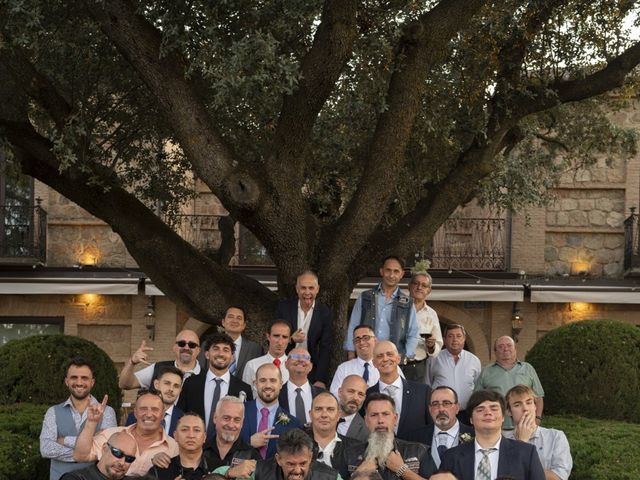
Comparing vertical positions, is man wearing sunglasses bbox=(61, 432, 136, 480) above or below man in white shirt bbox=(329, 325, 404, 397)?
below

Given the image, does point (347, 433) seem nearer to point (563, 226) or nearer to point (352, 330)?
point (352, 330)

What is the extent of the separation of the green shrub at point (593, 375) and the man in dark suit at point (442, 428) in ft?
12.8

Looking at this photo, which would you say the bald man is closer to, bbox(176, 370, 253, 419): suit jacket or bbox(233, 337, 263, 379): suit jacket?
bbox(233, 337, 263, 379): suit jacket

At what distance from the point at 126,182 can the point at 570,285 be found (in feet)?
33.5

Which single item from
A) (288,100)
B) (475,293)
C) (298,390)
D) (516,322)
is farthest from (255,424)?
(516,322)

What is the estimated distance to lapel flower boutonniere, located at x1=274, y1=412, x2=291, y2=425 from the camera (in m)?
8.75

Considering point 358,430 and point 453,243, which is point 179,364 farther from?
point 453,243

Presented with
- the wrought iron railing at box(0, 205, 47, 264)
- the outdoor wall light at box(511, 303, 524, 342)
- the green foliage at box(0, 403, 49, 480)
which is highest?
the wrought iron railing at box(0, 205, 47, 264)

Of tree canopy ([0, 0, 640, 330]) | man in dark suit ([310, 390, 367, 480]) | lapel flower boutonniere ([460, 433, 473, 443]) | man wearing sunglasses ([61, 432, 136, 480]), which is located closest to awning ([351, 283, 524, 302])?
tree canopy ([0, 0, 640, 330])

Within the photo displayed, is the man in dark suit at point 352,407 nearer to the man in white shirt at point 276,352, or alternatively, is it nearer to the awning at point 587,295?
the man in white shirt at point 276,352

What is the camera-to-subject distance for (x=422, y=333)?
11.0 metres

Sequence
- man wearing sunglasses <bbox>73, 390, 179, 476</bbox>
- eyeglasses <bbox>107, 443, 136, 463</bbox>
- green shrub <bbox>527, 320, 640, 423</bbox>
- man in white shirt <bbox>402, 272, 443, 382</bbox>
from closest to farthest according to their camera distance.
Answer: eyeglasses <bbox>107, 443, 136, 463</bbox>, man wearing sunglasses <bbox>73, 390, 179, 476</bbox>, man in white shirt <bbox>402, 272, 443, 382</bbox>, green shrub <bbox>527, 320, 640, 423</bbox>

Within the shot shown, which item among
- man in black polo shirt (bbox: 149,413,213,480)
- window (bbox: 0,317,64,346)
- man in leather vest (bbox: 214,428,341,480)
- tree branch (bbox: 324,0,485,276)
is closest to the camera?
man in leather vest (bbox: 214,428,341,480)

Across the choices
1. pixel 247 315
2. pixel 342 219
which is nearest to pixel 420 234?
pixel 342 219
